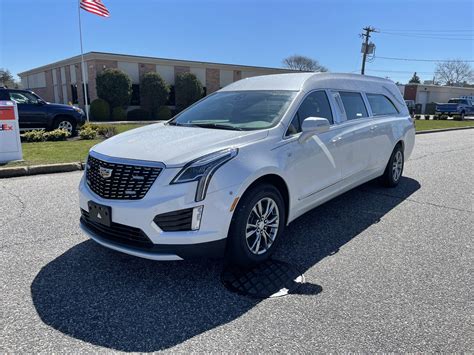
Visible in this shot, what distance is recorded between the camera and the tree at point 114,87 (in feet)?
80.3

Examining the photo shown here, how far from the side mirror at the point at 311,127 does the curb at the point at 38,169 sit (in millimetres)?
5659

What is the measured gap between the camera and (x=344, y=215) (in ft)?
16.3

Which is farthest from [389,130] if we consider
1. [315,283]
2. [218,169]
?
[218,169]

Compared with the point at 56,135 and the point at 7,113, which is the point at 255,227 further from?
the point at 56,135

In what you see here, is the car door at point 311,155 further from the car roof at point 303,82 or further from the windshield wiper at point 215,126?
the windshield wiper at point 215,126

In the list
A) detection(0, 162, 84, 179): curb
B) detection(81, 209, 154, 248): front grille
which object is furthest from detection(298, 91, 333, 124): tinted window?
detection(0, 162, 84, 179): curb

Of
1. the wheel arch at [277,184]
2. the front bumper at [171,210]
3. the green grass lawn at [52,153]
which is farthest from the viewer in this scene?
the green grass lawn at [52,153]

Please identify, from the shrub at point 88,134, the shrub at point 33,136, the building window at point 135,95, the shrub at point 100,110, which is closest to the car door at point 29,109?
the shrub at point 33,136

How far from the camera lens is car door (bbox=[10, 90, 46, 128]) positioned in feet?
38.9

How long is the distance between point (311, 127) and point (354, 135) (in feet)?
4.59

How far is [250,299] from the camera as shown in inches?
116

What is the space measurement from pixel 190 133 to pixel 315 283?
6.07 feet

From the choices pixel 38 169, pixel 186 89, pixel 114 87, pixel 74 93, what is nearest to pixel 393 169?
pixel 38 169

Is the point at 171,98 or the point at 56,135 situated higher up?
the point at 171,98
